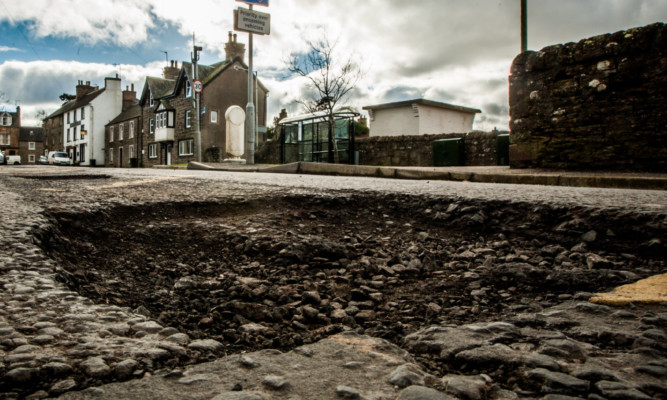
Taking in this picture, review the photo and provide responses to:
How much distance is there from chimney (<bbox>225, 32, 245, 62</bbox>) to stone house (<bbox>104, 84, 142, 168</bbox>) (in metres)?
13.1

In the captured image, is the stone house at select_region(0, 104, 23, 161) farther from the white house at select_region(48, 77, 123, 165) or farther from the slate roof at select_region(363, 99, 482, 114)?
the slate roof at select_region(363, 99, 482, 114)

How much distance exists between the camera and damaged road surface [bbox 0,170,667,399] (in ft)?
2.85

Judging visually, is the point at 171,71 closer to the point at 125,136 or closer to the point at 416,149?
the point at 125,136

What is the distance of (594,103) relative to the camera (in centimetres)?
823

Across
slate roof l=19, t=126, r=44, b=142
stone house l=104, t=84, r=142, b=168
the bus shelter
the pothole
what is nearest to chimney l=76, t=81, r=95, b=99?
stone house l=104, t=84, r=142, b=168

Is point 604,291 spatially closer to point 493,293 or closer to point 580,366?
point 493,293

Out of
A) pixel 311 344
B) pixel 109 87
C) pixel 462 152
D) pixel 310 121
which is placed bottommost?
pixel 311 344

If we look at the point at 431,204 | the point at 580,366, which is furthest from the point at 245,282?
the point at 431,204

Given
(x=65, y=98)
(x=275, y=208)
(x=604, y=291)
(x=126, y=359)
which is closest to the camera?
(x=126, y=359)

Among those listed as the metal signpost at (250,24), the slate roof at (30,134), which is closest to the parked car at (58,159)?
the slate roof at (30,134)

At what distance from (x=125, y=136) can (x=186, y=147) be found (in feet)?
44.8

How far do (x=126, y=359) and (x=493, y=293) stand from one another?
1.22 meters

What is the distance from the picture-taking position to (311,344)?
1.09m

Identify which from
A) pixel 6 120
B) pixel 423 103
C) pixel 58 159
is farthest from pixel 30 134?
pixel 423 103
